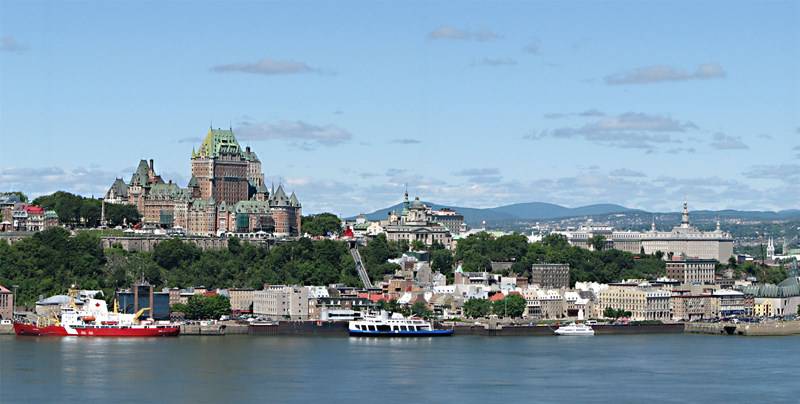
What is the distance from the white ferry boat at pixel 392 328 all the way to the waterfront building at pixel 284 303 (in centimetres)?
676

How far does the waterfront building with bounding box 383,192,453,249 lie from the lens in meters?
122

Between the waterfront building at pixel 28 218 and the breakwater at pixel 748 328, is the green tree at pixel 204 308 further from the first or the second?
the breakwater at pixel 748 328

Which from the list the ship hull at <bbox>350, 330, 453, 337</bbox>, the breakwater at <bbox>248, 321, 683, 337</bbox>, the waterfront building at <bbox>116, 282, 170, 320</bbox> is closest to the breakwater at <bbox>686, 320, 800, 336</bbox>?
the breakwater at <bbox>248, 321, 683, 337</bbox>

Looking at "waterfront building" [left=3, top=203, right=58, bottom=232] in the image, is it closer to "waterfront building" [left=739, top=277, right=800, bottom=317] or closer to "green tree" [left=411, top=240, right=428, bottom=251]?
"green tree" [left=411, top=240, right=428, bottom=251]

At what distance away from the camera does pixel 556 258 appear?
109m

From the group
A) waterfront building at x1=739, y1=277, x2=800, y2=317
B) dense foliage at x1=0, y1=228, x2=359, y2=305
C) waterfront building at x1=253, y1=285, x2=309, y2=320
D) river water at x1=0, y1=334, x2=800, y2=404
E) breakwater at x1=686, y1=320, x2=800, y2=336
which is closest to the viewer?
river water at x1=0, y1=334, x2=800, y2=404

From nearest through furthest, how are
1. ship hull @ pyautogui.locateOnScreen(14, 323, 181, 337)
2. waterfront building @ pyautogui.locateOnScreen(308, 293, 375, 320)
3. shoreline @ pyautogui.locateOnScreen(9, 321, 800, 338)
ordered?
ship hull @ pyautogui.locateOnScreen(14, 323, 181, 337)
shoreline @ pyautogui.locateOnScreen(9, 321, 800, 338)
waterfront building @ pyautogui.locateOnScreen(308, 293, 375, 320)

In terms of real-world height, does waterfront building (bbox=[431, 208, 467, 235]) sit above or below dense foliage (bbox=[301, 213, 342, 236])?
above

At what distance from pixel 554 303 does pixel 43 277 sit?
81.8 ft

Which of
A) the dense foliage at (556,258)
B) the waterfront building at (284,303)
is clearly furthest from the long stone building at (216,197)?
the waterfront building at (284,303)

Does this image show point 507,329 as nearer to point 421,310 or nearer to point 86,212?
point 421,310

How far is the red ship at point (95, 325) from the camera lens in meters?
79.6

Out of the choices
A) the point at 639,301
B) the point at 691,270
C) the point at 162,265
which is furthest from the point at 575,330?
the point at 691,270

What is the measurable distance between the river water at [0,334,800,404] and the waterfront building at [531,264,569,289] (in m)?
25.2
